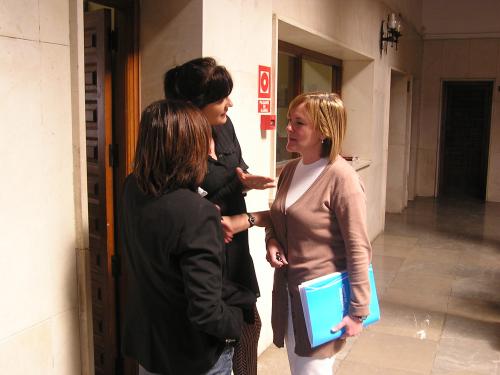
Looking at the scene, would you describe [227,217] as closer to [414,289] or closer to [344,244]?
[344,244]

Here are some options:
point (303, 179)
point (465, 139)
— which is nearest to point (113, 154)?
point (303, 179)

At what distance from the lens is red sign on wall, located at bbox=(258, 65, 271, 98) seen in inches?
129

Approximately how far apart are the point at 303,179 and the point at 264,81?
143cm

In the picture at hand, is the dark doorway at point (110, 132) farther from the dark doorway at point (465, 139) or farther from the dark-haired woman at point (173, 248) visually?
the dark doorway at point (465, 139)

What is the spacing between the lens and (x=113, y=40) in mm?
2705

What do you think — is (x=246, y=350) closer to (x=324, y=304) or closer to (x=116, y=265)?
(x=324, y=304)

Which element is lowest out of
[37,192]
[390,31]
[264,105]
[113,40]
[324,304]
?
[324,304]

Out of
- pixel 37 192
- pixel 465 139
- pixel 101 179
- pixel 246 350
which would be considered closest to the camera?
pixel 37 192

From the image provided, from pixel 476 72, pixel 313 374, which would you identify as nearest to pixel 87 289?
pixel 313 374

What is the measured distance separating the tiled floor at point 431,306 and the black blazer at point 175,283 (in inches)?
75.6

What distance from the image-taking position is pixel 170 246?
1.48 meters

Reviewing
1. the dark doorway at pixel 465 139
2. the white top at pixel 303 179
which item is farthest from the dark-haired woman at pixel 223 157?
the dark doorway at pixel 465 139

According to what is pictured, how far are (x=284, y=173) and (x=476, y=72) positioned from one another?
29.8ft

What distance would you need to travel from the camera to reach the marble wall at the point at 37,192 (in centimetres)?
174
